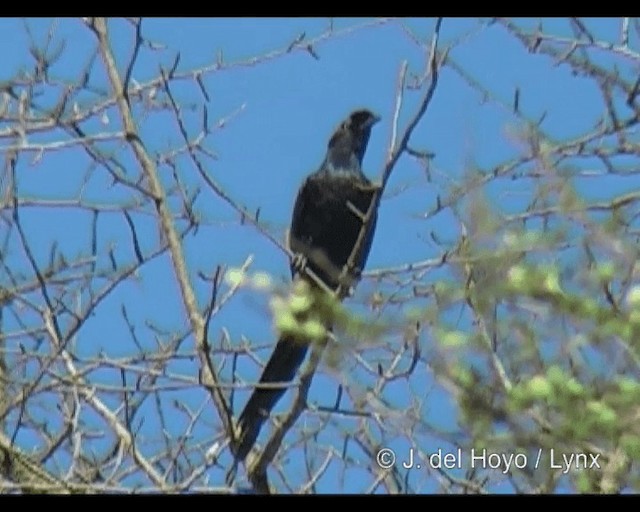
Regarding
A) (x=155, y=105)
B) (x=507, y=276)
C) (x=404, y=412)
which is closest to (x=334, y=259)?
(x=155, y=105)

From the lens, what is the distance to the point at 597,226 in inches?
95.9

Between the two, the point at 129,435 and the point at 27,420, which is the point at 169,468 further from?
the point at 27,420

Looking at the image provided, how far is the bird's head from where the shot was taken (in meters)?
4.70

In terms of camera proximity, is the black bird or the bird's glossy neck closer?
the black bird

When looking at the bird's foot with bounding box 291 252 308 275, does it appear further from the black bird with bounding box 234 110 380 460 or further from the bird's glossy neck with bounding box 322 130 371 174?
the bird's glossy neck with bounding box 322 130 371 174

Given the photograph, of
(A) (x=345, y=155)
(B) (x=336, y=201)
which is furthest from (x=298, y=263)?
(A) (x=345, y=155)

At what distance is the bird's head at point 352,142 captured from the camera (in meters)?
4.70

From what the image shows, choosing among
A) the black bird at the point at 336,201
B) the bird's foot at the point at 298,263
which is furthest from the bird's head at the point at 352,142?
the bird's foot at the point at 298,263

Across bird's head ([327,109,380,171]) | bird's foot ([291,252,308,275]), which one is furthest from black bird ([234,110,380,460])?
bird's foot ([291,252,308,275])

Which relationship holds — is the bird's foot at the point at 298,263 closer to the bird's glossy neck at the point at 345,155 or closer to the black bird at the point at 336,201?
the black bird at the point at 336,201

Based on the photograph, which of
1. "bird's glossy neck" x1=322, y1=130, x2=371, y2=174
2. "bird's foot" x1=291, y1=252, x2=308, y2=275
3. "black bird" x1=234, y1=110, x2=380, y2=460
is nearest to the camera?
"bird's foot" x1=291, y1=252, x2=308, y2=275

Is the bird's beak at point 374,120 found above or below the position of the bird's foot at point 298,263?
above
